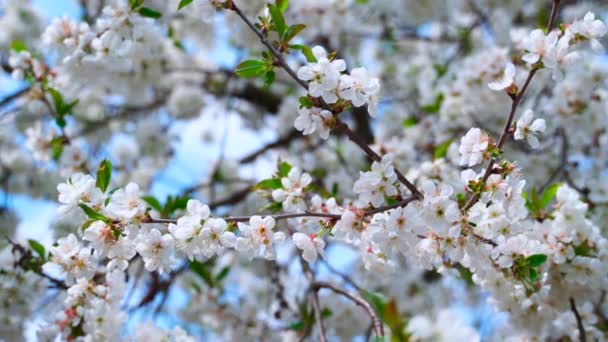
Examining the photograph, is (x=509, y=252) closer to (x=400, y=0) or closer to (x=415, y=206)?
(x=415, y=206)

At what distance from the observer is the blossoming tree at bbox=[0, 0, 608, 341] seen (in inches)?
62.1

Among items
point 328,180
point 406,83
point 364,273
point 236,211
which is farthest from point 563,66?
point 406,83

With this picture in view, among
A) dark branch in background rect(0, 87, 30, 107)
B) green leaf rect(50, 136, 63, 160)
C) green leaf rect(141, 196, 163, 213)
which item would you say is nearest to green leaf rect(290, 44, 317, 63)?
green leaf rect(141, 196, 163, 213)

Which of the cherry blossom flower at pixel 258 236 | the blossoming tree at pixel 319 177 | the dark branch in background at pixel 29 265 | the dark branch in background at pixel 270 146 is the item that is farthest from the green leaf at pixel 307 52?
the dark branch in background at pixel 270 146

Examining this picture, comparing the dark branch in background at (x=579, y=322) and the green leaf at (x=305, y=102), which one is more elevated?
the green leaf at (x=305, y=102)

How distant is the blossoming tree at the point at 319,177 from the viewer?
1.58m

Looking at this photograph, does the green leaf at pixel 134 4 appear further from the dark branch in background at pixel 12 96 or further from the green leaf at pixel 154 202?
the dark branch in background at pixel 12 96

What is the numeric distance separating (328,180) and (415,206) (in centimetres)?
230

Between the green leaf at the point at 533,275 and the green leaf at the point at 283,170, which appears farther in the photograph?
the green leaf at the point at 283,170

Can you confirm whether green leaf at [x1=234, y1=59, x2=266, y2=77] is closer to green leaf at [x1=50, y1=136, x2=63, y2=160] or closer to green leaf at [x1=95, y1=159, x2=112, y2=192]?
green leaf at [x1=95, y1=159, x2=112, y2=192]

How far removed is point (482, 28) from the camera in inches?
194

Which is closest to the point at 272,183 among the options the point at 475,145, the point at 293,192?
the point at 293,192

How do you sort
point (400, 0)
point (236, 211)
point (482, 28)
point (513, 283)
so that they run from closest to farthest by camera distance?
point (513, 283) < point (236, 211) < point (400, 0) < point (482, 28)

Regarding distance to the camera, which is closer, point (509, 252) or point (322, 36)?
point (509, 252)
